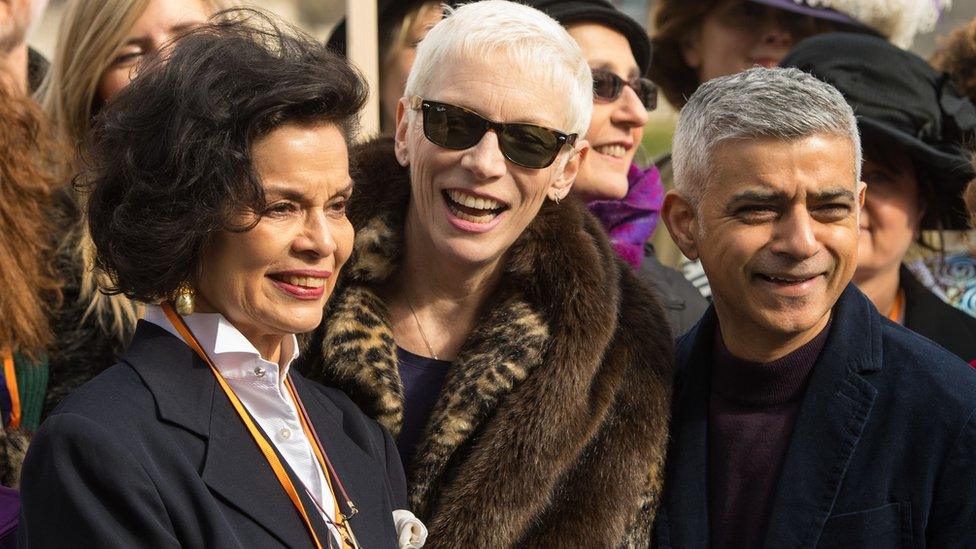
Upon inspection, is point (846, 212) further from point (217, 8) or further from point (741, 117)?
point (217, 8)

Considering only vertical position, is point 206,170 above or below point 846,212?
above

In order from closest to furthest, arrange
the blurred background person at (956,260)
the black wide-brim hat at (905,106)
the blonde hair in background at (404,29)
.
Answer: the black wide-brim hat at (905,106) < the blonde hair in background at (404,29) < the blurred background person at (956,260)

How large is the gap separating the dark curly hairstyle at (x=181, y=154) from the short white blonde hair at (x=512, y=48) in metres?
0.76

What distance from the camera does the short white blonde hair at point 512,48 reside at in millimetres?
3164

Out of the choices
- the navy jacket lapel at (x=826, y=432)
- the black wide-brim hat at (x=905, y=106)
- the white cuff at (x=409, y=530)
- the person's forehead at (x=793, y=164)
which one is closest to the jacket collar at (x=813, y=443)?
the navy jacket lapel at (x=826, y=432)

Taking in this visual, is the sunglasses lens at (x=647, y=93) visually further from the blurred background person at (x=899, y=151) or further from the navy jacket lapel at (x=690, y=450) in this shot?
the navy jacket lapel at (x=690, y=450)

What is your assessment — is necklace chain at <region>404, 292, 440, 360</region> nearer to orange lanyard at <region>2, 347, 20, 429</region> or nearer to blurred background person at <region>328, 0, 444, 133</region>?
orange lanyard at <region>2, 347, 20, 429</region>

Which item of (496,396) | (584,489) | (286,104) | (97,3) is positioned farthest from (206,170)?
(97,3)

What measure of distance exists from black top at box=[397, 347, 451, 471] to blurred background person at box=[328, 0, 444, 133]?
145 centimetres

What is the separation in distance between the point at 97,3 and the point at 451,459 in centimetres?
192

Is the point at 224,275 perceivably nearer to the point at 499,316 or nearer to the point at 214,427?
the point at 214,427

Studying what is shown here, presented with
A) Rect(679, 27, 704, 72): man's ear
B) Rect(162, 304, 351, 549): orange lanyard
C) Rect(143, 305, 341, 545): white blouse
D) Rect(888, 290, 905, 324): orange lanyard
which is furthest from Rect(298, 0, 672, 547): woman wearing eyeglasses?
Rect(679, 27, 704, 72): man's ear

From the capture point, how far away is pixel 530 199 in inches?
128

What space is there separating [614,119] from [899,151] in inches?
39.8
